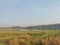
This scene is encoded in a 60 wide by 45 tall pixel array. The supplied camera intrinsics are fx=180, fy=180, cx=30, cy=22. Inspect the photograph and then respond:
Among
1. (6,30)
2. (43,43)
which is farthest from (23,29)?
(43,43)

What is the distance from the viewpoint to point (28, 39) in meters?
11.2

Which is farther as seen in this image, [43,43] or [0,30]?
[0,30]

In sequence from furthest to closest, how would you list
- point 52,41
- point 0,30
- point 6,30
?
point 6,30 < point 0,30 < point 52,41

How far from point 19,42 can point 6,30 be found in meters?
4.82

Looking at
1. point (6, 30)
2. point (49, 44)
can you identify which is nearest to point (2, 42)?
point (49, 44)

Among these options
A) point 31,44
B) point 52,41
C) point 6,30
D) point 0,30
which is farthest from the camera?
point 6,30

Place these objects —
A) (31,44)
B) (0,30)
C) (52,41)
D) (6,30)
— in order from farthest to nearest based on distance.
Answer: (6,30) < (0,30) < (31,44) < (52,41)

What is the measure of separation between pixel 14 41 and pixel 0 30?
4005mm

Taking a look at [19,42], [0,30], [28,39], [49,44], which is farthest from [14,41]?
[0,30]

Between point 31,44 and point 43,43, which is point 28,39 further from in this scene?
point 43,43

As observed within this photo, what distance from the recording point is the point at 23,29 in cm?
1531

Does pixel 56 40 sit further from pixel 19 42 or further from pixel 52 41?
pixel 19 42

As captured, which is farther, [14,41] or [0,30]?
[0,30]

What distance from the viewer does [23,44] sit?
1045 cm
